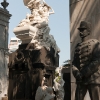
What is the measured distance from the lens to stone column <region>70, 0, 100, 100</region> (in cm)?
774

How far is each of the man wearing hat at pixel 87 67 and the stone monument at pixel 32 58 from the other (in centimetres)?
540

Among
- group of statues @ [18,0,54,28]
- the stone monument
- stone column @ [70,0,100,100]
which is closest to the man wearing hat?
stone column @ [70,0,100,100]

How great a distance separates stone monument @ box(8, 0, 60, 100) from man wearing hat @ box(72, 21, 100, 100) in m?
5.40

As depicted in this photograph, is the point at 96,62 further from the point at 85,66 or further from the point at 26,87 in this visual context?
the point at 26,87

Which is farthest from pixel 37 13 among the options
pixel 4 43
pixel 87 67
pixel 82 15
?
pixel 4 43

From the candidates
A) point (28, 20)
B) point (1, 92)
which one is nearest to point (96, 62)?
point (28, 20)

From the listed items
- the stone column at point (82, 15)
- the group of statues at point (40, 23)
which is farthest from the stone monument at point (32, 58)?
the stone column at point (82, 15)

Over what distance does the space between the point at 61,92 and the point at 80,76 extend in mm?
6103

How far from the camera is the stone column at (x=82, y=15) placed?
7738mm

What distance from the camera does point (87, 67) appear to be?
555cm

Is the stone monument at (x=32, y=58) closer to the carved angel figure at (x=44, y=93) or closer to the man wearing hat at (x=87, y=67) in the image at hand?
the carved angel figure at (x=44, y=93)

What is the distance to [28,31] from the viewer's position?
460 inches

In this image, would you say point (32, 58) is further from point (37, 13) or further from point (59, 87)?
point (37, 13)

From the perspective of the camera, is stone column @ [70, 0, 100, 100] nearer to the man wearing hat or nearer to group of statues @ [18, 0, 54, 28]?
the man wearing hat
